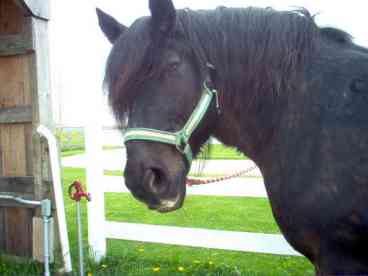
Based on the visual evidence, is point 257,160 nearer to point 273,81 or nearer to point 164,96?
point 273,81

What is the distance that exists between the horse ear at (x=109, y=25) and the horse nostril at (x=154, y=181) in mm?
793

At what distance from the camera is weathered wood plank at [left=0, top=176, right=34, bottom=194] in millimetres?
3584

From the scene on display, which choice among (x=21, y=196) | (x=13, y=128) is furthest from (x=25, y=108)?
(x=21, y=196)

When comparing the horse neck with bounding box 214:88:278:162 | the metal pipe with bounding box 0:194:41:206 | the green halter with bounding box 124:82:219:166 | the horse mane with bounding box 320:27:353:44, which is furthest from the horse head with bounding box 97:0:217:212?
the metal pipe with bounding box 0:194:41:206

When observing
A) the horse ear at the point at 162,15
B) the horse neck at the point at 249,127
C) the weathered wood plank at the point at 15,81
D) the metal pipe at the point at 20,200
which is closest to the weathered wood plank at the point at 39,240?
the metal pipe at the point at 20,200

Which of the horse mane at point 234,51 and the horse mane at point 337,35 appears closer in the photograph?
the horse mane at point 234,51

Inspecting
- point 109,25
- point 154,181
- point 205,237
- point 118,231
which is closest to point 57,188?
point 118,231

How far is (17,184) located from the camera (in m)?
3.65

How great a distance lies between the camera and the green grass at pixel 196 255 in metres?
3.40

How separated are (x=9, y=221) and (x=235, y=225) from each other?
2.44 meters

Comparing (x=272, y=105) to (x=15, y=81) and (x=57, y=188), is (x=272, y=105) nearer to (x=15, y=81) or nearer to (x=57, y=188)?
(x=57, y=188)

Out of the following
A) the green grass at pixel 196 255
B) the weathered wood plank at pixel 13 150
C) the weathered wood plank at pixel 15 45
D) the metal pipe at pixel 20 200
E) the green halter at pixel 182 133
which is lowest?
the green grass at pixel 196 255

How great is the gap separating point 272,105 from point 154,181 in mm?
647

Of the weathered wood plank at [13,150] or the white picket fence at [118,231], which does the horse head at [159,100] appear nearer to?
the white picket fence at [118,231]
